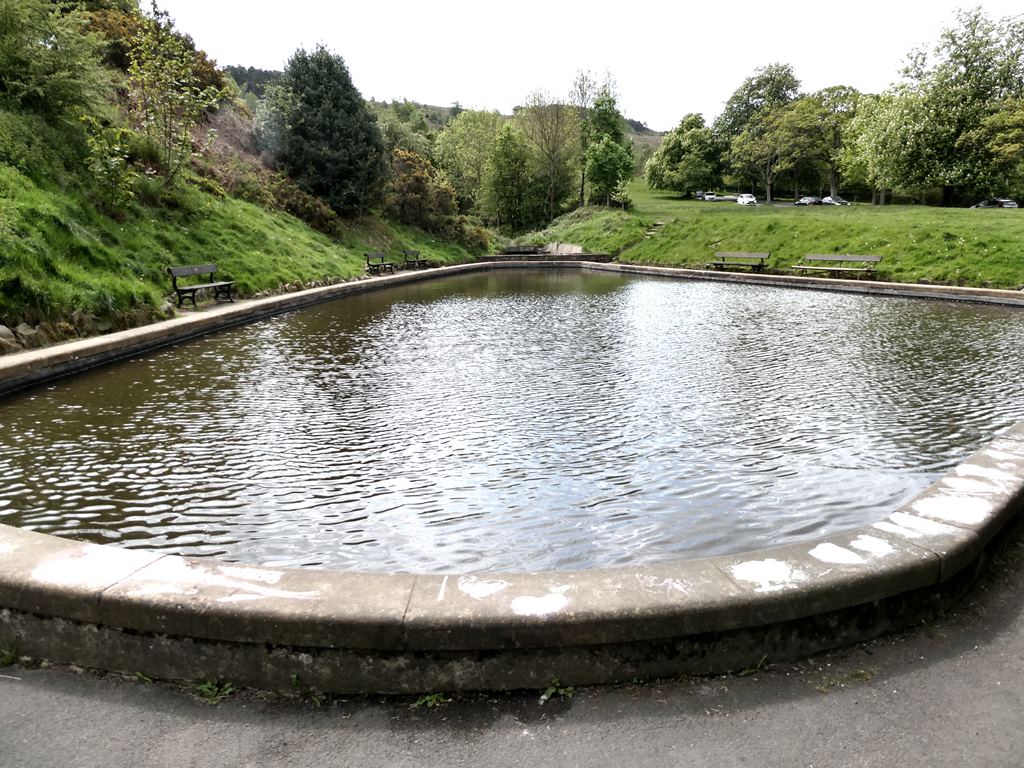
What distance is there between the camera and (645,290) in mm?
20750

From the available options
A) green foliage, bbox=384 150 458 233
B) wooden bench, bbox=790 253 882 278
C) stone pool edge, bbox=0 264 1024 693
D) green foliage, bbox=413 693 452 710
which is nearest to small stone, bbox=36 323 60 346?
stone pool edge, bbox=0 264 1024 693

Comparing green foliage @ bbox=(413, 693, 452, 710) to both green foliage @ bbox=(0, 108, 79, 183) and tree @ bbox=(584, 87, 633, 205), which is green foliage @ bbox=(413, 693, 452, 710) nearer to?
green foliage @ bbox=(0, 108, 79, 183)

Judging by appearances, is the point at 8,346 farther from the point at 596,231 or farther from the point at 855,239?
the point at 596,231

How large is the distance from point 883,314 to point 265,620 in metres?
15.8

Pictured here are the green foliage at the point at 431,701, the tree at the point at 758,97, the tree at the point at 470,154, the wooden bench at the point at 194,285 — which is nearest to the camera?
the green foliage at the point at 431,701

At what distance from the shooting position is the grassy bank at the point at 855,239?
18984 mm

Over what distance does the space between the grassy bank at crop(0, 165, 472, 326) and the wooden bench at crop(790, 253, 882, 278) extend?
56.7 feet

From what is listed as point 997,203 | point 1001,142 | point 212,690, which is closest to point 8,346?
point 212,690

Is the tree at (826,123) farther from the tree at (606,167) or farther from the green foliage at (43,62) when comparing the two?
the green foliage at (43,62)

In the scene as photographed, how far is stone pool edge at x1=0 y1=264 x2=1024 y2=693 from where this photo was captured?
234 centimetres

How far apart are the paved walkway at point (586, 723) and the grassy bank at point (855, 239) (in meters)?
20.1

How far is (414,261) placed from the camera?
92.6 feet

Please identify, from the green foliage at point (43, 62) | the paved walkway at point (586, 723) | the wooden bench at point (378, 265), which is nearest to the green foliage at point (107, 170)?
the green foliage at point (43, 62)

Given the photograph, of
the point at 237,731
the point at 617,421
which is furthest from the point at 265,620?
the point at 617,421
